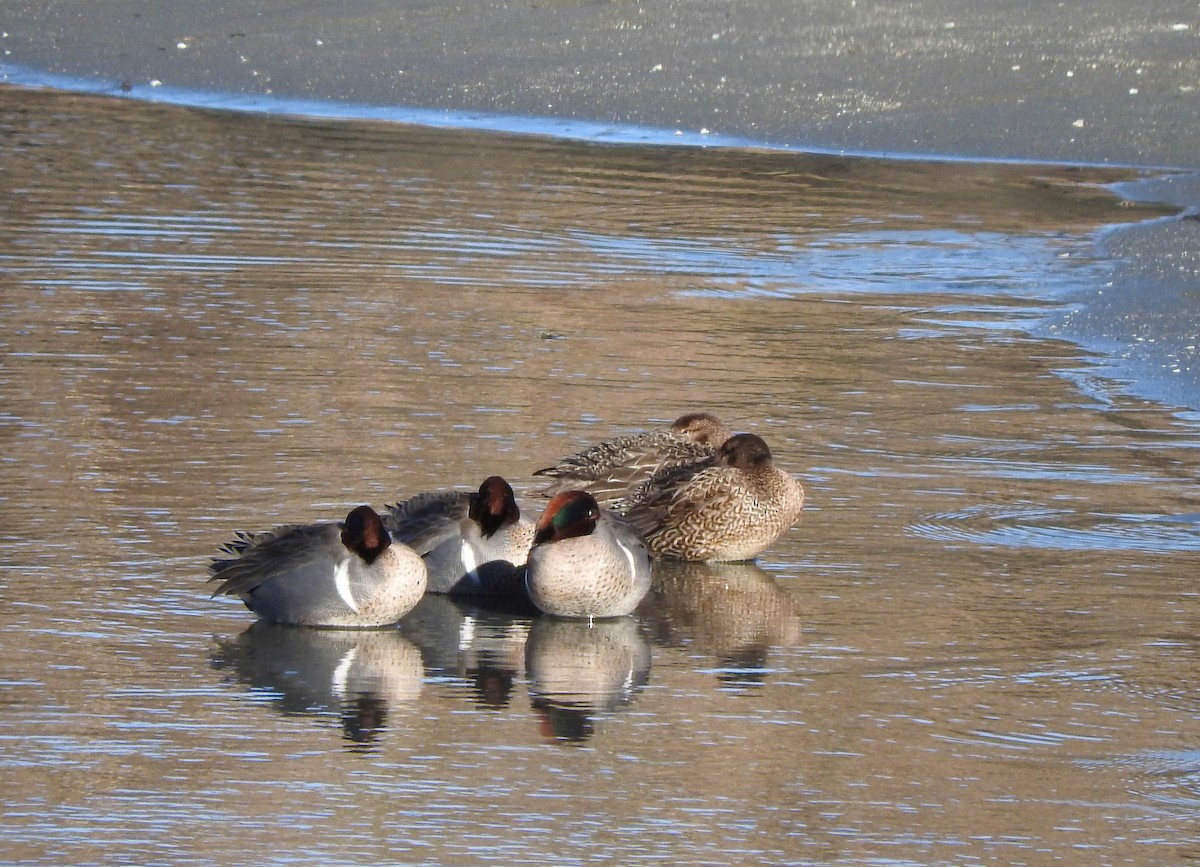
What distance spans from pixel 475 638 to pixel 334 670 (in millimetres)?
600

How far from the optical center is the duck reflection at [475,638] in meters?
6.54

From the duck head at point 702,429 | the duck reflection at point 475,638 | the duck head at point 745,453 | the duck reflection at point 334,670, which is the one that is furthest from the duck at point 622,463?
the duck reflection at point 334,670

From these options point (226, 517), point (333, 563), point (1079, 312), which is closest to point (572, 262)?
point (1079, 312)

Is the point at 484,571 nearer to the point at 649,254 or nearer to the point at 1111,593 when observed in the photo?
the point at 1111,593

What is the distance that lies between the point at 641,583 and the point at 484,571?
0.57 m

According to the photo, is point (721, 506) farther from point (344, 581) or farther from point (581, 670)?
point (344, 581)

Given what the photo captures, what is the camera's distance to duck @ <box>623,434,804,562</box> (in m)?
8.04

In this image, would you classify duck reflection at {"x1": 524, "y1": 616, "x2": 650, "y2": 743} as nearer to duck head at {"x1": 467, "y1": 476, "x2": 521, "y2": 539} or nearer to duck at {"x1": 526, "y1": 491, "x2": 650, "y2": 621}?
duck at {"x1": 526, "y1": 491, "x2": 650, "y2": 621}

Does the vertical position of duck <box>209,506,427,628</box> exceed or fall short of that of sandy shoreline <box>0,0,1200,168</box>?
it falls short

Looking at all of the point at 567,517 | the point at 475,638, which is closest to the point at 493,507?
the point at 567,517

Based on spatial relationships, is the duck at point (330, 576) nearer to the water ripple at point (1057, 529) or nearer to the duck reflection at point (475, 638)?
the duck reflection at point (475, 638)

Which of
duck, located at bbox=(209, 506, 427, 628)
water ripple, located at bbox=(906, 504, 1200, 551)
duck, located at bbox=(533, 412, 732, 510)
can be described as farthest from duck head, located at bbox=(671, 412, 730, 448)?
duck, located at bbox=(209, 506, 427, 628)

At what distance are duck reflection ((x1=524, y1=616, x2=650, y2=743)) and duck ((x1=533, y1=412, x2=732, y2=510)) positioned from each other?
1.19 m

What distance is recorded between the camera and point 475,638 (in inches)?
277
